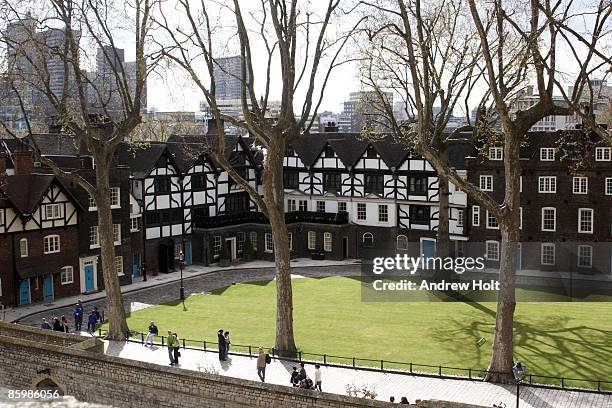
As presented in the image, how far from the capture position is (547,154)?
1734 inches

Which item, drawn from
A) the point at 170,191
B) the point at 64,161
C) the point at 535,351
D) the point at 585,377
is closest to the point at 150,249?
the point at 170,191

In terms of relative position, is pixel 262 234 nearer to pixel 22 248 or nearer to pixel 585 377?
pixel 22 248

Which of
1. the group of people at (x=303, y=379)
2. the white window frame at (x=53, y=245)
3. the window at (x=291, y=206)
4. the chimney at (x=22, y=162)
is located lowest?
the group of people at (x=303, y=379)

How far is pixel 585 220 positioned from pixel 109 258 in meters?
29.4

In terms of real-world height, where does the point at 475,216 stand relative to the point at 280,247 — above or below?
below

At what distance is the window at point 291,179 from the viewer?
175 feet

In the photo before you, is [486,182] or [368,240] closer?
[486,182]

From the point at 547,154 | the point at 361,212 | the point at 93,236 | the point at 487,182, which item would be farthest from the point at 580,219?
the point at 93,236

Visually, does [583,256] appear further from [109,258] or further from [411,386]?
[109,258]

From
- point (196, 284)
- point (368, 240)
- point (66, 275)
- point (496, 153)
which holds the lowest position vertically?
point (196, 284)

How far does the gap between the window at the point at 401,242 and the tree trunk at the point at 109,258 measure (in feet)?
80.7

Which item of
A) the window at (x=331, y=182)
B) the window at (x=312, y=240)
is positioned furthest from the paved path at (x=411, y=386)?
the window at (x=331, y=182)

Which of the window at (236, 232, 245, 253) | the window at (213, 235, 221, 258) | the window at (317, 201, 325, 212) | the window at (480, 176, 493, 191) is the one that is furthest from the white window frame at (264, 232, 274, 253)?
the window at (480, 176, 493, 191)

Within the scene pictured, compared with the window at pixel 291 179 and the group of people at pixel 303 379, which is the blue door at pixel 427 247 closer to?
the window at pixel 291 179
